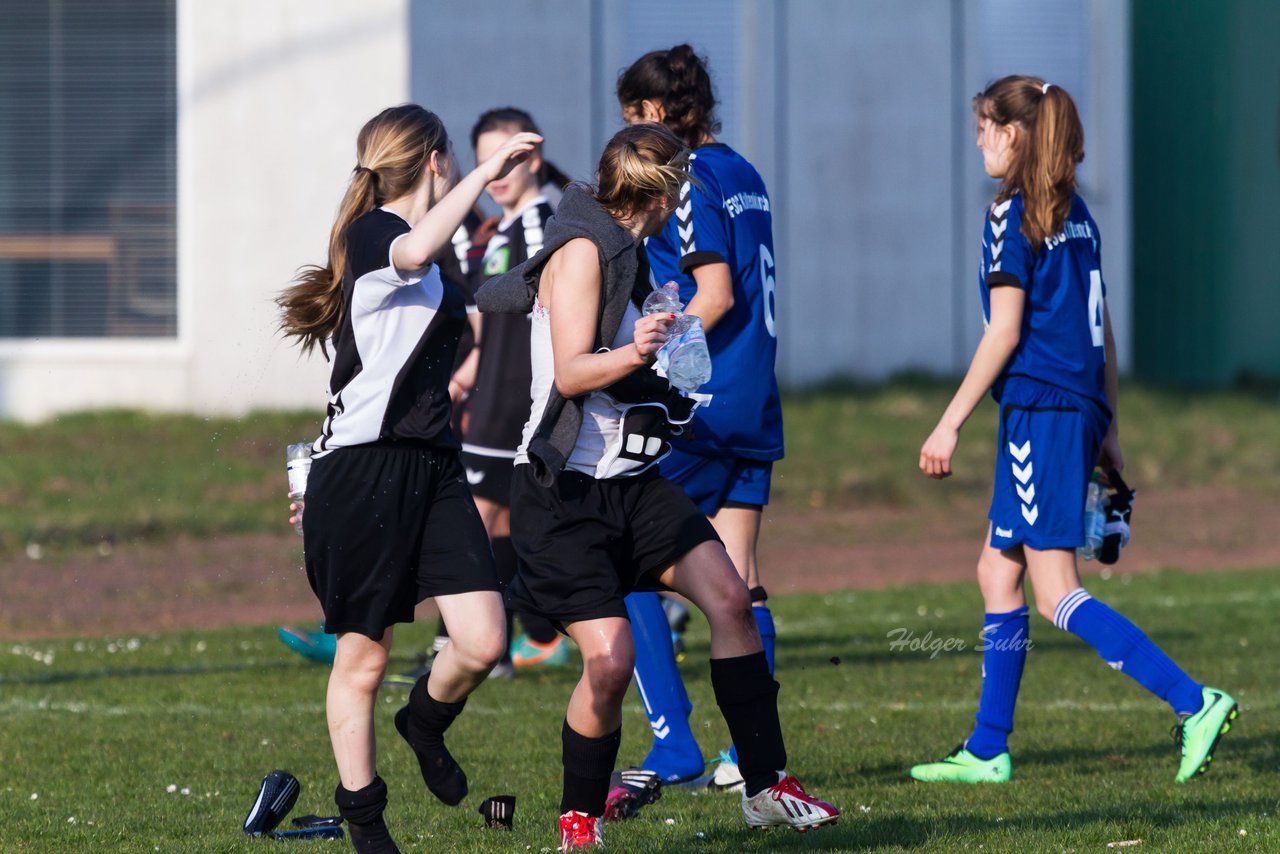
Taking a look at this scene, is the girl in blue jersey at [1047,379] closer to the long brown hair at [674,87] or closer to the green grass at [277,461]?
the long brown hair at [674,87]

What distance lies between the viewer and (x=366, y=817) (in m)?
4.32

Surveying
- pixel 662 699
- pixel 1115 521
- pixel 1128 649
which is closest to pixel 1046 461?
pixel 1115 521

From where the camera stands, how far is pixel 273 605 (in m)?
11.0

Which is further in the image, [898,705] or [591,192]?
[898,705]

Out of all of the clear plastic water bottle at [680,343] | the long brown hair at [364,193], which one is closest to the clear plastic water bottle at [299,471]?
the long brown hair at [364,193]

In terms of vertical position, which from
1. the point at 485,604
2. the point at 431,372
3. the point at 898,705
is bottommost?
the point at 898,705

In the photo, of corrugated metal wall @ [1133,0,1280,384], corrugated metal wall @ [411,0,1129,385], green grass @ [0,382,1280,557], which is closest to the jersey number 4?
green grass @ [0,382,1280,557]

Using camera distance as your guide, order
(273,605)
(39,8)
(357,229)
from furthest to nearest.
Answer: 1. (39,8)
2. (273,605)
3. (357,229)

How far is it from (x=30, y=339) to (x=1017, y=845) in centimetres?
1513

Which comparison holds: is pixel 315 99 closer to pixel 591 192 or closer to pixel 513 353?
pixel 513 353

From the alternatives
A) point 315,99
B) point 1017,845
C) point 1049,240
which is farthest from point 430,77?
point 1017,845

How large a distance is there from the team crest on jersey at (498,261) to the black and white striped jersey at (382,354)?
3.16m

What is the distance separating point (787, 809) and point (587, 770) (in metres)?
0.52

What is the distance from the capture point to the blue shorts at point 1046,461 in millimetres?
5617
